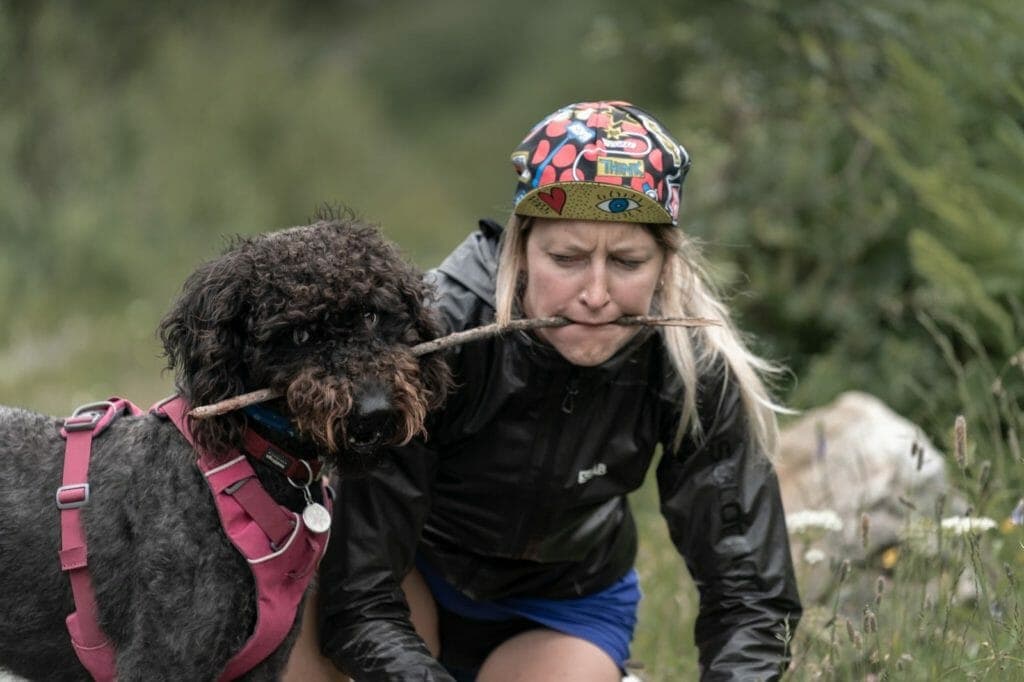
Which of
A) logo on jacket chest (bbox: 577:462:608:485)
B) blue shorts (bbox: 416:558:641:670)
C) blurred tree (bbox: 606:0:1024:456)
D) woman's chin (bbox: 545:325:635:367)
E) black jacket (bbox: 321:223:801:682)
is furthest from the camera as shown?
blurred tree (bbox: 606:0:1024:456)

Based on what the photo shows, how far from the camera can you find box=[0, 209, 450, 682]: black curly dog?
10.1 feet

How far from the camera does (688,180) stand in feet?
26.6

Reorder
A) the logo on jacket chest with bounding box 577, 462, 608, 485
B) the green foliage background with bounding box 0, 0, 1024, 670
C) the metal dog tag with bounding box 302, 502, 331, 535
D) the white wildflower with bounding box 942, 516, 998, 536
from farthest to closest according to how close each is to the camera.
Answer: the green foliage background with bounding box 0, 0, 1024, 670 → the logo on jacket chest with bounding box 577, 462, 608, 485 → the white wildflower with bounding box 942, 516, 998, 536 → the metal dog tag with bounding box 302, 502, 331, 535

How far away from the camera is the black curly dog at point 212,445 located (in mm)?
3074

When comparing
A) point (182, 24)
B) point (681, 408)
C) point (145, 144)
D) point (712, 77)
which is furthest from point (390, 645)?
point (182, 24)

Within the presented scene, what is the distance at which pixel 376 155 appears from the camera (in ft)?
51.2

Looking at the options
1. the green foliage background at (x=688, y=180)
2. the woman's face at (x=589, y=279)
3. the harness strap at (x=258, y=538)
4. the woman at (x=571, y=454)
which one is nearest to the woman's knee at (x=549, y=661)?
the woman at (x=571, y=454)

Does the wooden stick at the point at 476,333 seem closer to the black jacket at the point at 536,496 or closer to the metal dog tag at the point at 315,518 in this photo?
the black jacket at the point at 536,496

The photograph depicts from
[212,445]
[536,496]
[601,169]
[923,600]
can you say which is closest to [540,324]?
[601,169]

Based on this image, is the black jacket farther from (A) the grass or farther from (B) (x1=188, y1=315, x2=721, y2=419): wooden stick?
(A) the grass

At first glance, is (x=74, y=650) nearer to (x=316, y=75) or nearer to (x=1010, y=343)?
(x=1010, y=343)

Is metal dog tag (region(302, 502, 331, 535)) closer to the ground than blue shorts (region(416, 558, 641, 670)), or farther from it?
farther from it

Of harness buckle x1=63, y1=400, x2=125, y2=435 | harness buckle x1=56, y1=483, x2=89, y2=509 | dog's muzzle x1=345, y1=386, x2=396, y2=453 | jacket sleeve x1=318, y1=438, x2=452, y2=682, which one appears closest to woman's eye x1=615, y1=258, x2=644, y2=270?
jacket sleeve x1=318, y1=438, x2=452, y2=682

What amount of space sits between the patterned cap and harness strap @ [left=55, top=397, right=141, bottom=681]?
133cm
